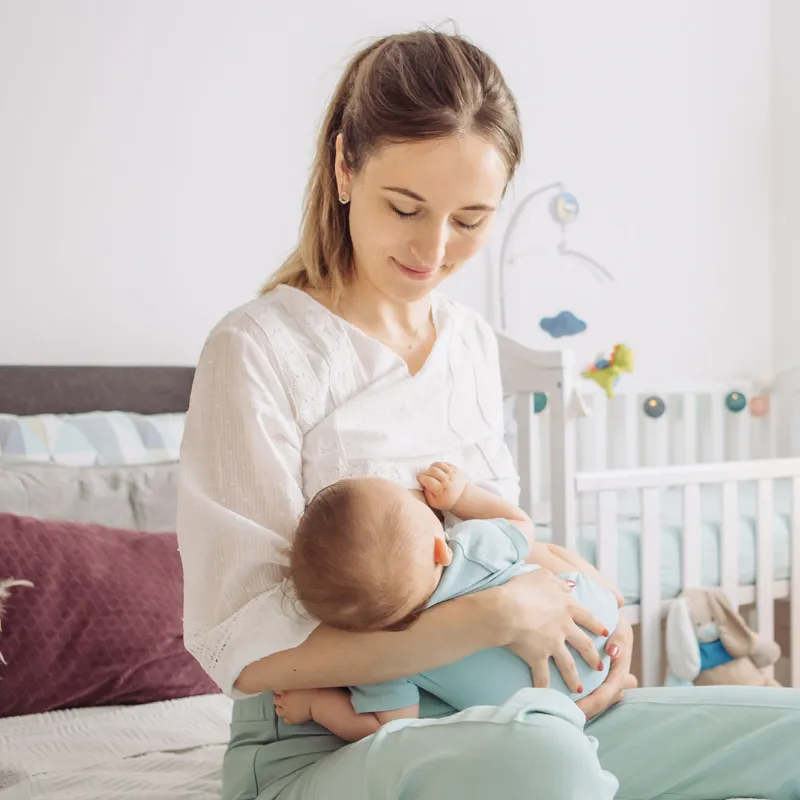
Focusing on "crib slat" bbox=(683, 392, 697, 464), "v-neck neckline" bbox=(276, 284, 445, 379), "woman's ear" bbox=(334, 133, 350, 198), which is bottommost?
"crib slat" bbox=(683, 392, 697, 464)

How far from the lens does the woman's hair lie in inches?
42.7

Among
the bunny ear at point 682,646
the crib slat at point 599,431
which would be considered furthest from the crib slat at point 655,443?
the bunny ear at point 682,646

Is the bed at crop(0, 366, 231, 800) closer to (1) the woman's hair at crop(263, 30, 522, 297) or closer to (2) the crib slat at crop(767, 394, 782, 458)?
(1) the woman's hair at crop(263, 30, 522, 297)

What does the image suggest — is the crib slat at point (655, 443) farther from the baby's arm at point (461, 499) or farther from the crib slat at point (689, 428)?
the baby's arm at point (461, 499)

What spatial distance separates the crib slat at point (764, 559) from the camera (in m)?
2.50

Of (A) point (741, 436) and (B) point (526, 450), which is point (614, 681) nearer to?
(B) point (526, 450)

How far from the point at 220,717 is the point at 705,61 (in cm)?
274

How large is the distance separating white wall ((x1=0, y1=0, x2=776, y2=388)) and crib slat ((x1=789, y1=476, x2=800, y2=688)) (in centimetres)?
84

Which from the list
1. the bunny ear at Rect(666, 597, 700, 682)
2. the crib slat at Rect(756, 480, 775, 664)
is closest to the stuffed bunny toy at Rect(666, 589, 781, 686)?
the bunny ear at Rect(666, 597, 700, 682)

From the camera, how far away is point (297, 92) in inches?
105

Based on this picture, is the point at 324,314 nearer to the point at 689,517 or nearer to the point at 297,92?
the point at 689,517

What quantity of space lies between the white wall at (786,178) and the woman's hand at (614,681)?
97.2 inches

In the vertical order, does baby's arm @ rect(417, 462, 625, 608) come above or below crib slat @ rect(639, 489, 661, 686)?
above

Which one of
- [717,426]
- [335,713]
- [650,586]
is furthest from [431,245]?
[717,426]
